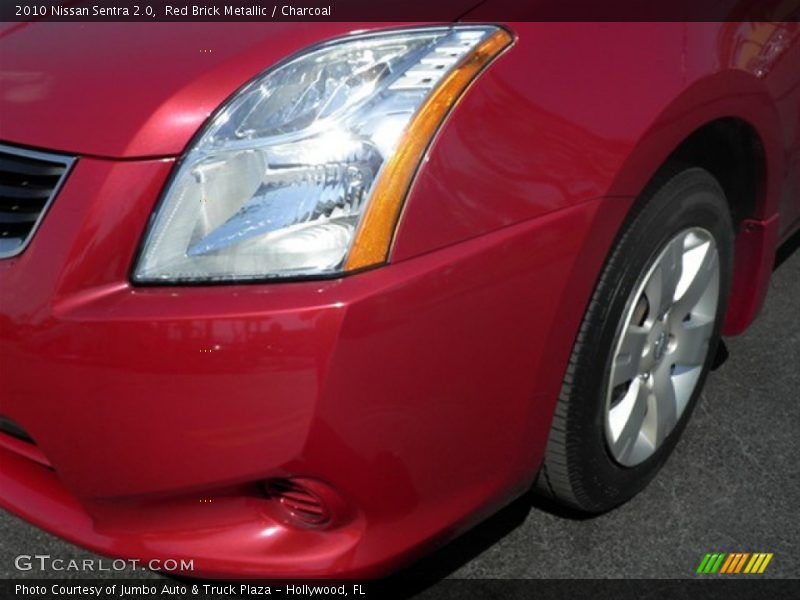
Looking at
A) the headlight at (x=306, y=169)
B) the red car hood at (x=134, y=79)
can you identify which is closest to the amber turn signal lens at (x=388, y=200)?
the headlight at (x=306, y=169)

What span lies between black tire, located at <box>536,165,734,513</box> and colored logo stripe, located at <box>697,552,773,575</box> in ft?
0.71

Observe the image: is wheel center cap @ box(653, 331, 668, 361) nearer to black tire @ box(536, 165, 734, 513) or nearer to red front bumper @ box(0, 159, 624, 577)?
black tire @ box(536, 165, 734, 513)

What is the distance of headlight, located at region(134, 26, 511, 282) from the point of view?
1.42 metres

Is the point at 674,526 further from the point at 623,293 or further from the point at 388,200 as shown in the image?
the point at 388,200

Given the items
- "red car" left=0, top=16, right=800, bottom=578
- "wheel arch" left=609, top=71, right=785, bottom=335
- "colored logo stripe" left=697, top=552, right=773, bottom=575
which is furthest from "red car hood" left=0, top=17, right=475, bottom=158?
"colored logo stripe" left=697, top=552, right=773, bottom=575

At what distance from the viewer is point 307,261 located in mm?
1427

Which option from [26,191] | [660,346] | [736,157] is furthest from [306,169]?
[736,157]

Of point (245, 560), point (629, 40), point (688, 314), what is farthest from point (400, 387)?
point (688, 314)

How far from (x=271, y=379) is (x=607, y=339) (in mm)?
695

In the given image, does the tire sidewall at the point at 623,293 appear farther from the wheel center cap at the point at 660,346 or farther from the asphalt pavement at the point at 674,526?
the wheel center cap at the point at 660,346

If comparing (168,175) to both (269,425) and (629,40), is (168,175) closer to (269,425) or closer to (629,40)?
(269,425)

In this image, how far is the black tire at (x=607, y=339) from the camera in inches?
69.3

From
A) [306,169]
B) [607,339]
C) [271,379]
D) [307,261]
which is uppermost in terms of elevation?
[306,169]
